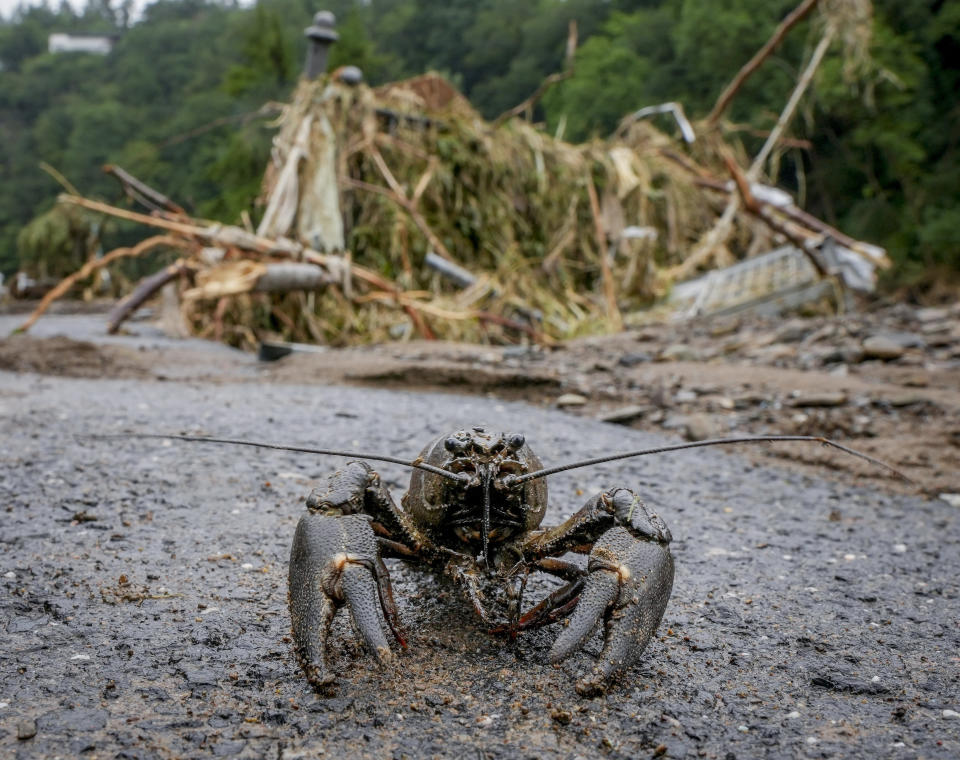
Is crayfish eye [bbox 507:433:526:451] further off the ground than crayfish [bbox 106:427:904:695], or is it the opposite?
crayfish eye [bbox 507:433:526:451]

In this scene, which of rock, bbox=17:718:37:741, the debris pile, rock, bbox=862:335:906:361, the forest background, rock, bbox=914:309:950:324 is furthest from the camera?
the forest background

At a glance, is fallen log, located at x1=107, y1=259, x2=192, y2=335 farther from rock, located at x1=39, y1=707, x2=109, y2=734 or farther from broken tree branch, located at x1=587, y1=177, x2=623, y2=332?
rock, located at x1=39, y1=707, x2=109, y2=734

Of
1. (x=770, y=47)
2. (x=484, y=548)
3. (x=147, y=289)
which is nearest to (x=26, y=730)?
(x=484, y=548)

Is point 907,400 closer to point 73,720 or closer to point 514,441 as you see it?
point 514,441

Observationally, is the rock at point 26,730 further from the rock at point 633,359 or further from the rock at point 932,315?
the rock at point 932,315

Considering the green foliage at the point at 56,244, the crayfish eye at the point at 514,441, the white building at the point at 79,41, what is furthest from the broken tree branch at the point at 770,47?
the white building at the point at 79,41

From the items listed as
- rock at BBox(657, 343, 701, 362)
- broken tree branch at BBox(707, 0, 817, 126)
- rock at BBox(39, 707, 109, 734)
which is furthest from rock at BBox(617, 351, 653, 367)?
broken tree branch at BBox(707, 0, 817, 126)

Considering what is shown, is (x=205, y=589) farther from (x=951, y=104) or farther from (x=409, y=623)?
(x=951, y=104)
